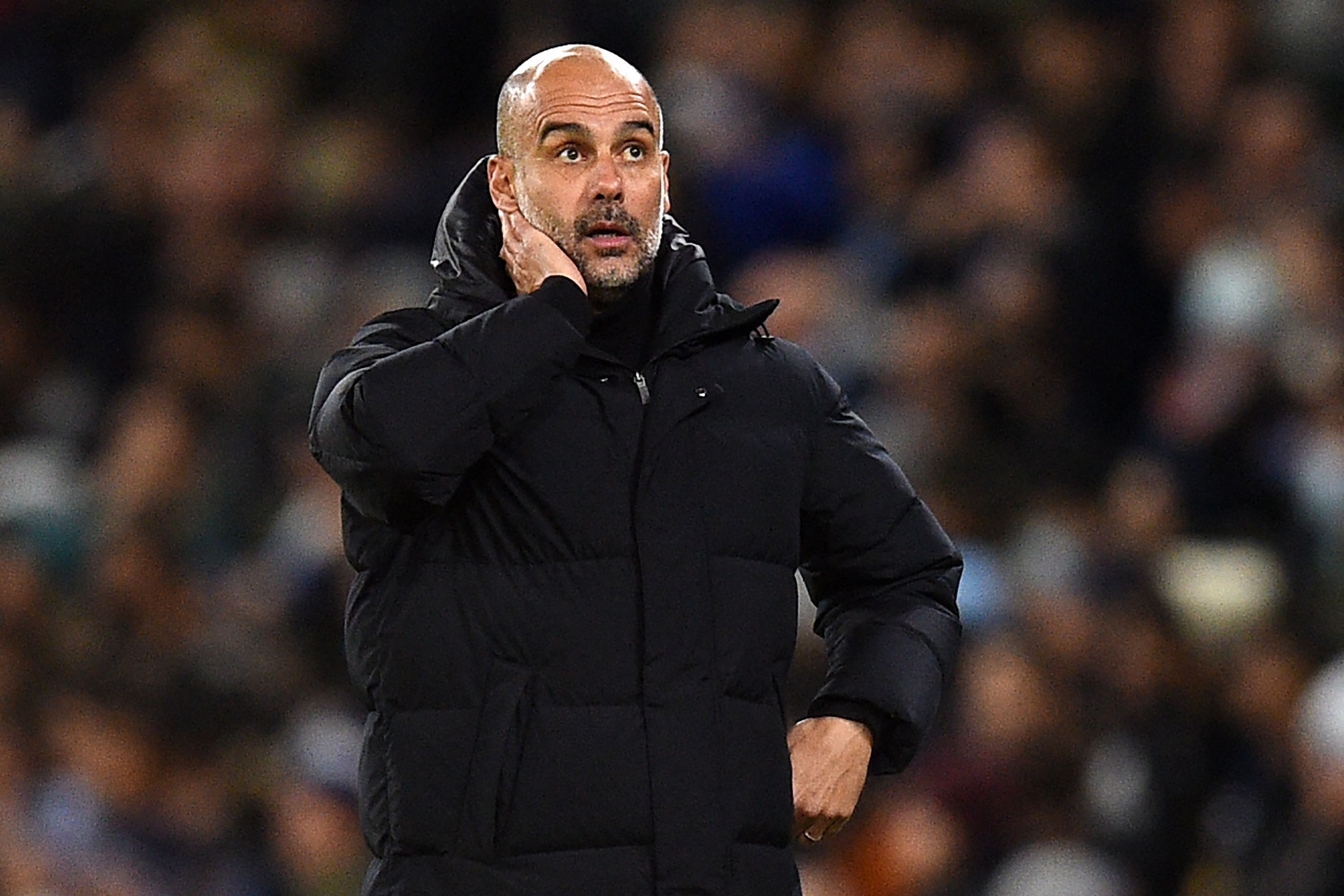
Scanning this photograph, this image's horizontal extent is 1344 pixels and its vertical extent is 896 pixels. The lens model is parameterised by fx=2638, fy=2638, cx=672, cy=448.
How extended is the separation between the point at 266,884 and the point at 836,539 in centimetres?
339

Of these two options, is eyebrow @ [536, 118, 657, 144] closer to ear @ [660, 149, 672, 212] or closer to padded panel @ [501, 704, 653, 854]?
ear @ [660, 149, 672, 212]

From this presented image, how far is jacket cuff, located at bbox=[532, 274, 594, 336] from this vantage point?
306 centimetres

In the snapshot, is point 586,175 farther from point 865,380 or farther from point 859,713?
point 865,380

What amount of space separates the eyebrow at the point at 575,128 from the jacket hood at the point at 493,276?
11 cm

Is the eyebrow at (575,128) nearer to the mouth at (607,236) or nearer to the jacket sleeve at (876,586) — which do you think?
the mouth at (607,236)

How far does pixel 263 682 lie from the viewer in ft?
23.8

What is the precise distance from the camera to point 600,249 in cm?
321

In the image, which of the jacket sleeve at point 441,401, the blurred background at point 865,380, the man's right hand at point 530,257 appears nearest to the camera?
the jacket sleeve at point 441,401

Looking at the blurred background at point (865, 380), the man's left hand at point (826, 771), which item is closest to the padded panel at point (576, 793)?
the man's left hand at point (826, 771)

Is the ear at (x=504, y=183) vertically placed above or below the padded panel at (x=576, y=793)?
above

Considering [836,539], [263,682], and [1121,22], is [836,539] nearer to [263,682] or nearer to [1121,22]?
[263,682]

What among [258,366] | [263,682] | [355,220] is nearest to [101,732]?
[263,682]

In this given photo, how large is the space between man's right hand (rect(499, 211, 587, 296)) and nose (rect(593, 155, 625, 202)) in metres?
0.08

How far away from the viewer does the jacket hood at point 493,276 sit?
10.6ft
